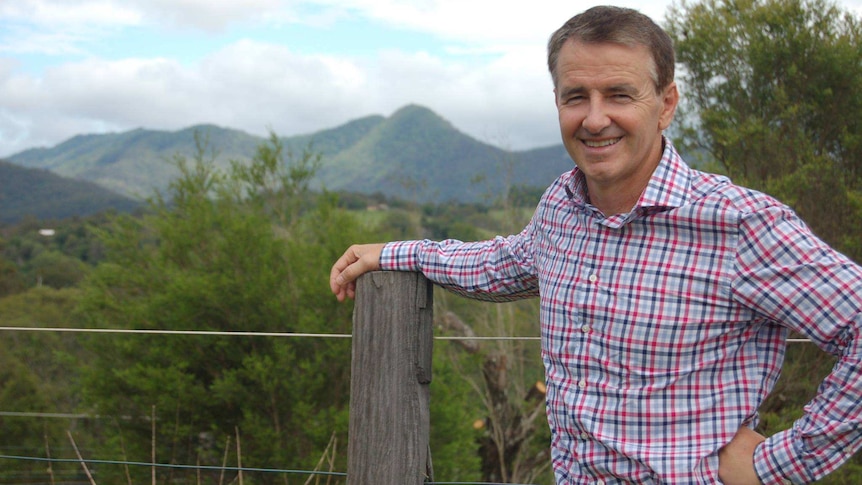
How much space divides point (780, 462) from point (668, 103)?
632 mm

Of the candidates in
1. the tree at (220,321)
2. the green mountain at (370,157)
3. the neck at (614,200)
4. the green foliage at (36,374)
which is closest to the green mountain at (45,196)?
the green mountain at (370,157)

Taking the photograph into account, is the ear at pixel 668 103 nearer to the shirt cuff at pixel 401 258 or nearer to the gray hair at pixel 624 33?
the gray hair at pixel 624 33

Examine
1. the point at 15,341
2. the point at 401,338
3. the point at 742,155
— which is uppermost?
the point at 742,155

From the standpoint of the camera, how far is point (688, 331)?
1.37m

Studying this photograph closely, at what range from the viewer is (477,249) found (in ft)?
5.94

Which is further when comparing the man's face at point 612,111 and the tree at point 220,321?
the tree at point 220,321

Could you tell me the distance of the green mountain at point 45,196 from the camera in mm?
62750

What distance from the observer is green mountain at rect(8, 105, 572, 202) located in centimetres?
1966

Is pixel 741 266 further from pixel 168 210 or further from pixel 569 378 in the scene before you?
pixel 168 210

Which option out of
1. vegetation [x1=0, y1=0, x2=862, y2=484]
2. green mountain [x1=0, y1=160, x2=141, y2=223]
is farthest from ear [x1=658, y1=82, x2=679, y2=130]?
green mountain [x1=0, y1=160, x2=141, y2=223]

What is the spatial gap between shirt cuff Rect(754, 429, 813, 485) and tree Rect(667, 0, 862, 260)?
26.8 ft

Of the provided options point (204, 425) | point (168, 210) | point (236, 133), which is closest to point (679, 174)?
point (204, 425)

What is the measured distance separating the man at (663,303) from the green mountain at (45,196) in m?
63.6

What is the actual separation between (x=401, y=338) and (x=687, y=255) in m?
0.61
